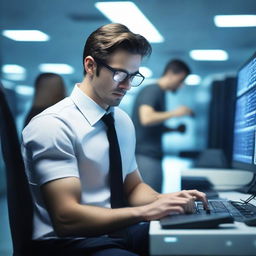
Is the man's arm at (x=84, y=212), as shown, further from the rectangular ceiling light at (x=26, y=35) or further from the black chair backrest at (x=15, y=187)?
the rectangular ceiling light at (x=26, y=35)

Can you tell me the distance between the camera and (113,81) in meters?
0.98

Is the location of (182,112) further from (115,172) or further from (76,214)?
(76,214)

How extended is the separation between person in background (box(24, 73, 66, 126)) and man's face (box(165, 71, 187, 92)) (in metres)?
1.02

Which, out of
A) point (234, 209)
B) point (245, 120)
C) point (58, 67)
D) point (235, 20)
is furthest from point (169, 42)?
point (234, 209)

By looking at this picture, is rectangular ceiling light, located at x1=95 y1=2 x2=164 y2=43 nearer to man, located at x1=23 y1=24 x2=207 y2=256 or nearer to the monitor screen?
the monitor screen

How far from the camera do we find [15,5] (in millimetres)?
4105

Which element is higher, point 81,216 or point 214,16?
point 214,16

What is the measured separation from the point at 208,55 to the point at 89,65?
6.10 meters

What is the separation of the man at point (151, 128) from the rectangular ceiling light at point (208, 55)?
441 centimetres

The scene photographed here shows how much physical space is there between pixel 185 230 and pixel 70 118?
38 centimetres

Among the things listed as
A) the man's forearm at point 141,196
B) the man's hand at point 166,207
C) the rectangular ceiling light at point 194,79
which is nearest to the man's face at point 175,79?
the man's forearm at point 141,196

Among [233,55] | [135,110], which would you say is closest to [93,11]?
[135,110]

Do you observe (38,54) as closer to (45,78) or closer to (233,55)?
(233,55)

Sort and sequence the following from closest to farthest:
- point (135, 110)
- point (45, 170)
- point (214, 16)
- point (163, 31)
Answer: point (45, 170), point (135, 110), point (214, 16), point (163, 31)
